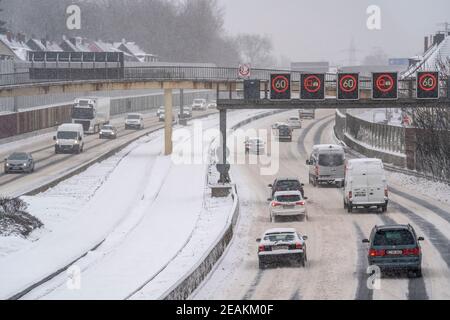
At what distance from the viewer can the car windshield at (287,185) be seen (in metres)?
54.5

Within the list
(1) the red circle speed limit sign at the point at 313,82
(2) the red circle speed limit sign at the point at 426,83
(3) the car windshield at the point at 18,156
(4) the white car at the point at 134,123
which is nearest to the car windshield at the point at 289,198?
(1) the red circle speed limit sign at the point at 313,82

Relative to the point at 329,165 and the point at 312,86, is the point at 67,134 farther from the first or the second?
the point at 329,165

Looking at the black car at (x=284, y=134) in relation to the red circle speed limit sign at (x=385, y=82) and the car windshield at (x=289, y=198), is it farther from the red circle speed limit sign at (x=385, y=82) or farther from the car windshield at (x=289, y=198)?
the car windshield at (x=289, y=198)

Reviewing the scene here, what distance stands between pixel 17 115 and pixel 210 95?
90.2m

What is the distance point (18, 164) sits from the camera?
7238cm

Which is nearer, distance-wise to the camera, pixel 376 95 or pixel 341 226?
pixel 341 226

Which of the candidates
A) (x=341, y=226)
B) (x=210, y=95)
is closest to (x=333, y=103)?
(x=341, y=226)

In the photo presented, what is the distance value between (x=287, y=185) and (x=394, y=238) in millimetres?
22427

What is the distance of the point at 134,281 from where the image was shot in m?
36.1

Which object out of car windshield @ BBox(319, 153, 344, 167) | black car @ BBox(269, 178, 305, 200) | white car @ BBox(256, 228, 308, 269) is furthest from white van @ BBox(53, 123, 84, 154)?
white car @ BBox(256, 228, 308, 269)
